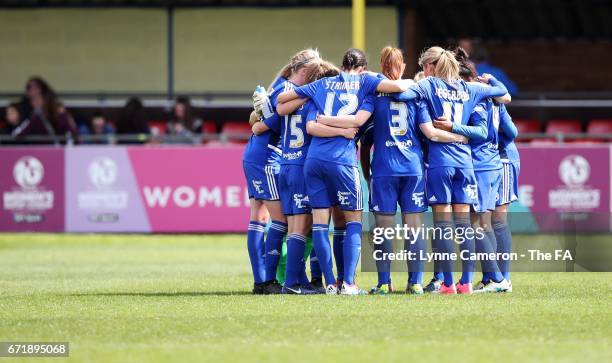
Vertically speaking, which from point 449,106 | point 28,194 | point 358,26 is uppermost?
point 358,26

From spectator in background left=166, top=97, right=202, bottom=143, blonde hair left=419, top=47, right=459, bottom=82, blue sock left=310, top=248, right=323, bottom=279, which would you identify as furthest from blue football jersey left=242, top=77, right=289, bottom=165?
spectator in background left=166, top=97, right=202, bottom=143

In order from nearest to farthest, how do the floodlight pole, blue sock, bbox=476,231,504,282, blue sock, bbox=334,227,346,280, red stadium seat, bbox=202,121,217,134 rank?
blue sock, bbox=476,231,504,282
blue sock, bbox=334,227,346,280
the floodlight pole
red stadium seat, bbox=202,121,217,134

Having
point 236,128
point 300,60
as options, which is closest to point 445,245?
point 300,60

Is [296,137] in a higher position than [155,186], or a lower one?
higher

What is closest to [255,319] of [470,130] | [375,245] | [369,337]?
[369,337]

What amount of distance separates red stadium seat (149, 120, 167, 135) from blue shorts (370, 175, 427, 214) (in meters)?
12.1

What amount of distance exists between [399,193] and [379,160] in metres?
0.33

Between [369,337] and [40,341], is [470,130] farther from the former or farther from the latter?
[40,341]

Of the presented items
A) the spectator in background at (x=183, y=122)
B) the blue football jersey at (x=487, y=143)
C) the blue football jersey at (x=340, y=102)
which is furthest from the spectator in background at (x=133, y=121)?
the blue football jersey at (x=340, y=102)

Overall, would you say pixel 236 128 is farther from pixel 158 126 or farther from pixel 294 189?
pixel 294 189

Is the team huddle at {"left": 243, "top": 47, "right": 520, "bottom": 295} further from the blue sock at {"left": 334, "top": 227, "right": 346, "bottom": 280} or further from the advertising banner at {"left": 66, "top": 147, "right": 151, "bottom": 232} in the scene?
the advertising banner at {"left": 66, "top": 147, "right": 151, "bottom": 232}

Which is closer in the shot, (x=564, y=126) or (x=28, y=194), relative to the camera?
(x=28, y=194)

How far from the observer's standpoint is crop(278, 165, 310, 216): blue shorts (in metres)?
11.4

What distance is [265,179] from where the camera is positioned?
1182 centimetres
